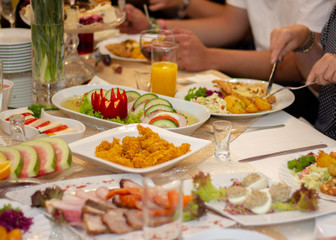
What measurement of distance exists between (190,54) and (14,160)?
1.47m

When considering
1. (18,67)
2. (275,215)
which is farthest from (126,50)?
(275,215)

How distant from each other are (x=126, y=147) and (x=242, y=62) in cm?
158

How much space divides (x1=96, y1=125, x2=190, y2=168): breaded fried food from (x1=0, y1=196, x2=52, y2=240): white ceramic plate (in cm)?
34

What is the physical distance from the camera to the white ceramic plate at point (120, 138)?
1.40 meters

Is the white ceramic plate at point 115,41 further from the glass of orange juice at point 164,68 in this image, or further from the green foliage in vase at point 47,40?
the green foliage in vase at point 47,40

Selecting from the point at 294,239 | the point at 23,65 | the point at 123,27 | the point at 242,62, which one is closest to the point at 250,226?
the point at 294,239

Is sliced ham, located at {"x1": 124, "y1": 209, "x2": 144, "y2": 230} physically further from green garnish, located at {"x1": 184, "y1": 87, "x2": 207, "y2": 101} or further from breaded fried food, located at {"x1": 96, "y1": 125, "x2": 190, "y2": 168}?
green garnish, located at {"x1": 184, "y1": 87, "x2": 207, "y2": 101}

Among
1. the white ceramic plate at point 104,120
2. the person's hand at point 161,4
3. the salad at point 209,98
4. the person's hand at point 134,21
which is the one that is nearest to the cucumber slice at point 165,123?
the white ceramic plate at point 104,120

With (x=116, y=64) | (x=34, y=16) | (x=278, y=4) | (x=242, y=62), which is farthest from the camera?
(x=278, y=4)

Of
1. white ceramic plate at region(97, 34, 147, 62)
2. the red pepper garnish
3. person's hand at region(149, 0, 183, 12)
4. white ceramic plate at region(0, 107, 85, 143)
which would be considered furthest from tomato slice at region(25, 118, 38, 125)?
person's hand at region(149, 0, 183, 12)

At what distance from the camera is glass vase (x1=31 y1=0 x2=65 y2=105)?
1.96 meters

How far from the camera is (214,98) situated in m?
2.10

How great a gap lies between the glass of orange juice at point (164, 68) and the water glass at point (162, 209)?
124 cm

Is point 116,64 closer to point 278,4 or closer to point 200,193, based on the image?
point 278,4
